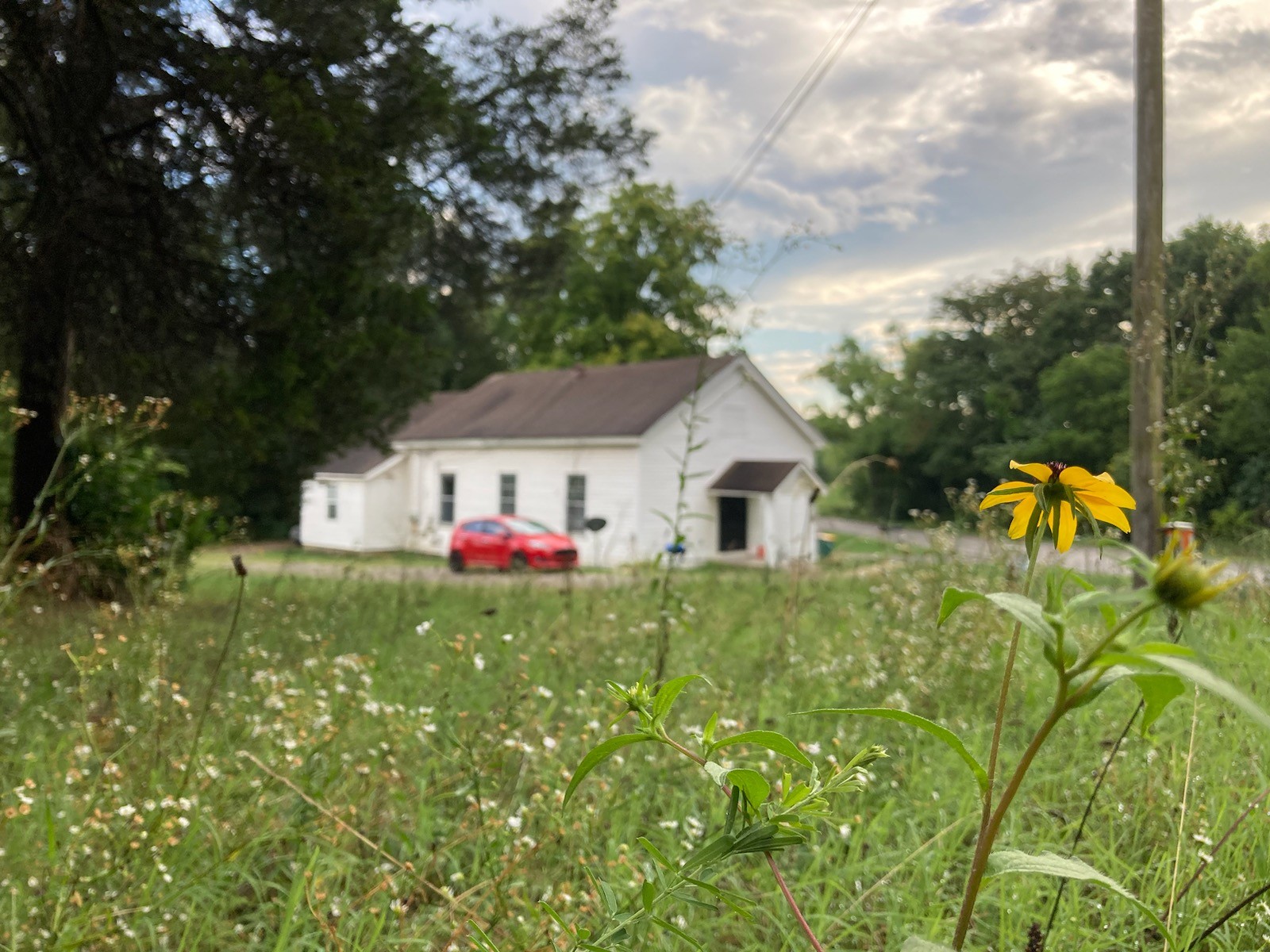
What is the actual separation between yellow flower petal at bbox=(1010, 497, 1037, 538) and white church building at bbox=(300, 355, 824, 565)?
43.1 feet

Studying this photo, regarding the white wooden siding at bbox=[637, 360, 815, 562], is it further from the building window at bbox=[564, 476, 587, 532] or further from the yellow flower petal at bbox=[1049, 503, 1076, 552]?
the yellow flower petal at bbox=[1049, 503, 1076, 552]

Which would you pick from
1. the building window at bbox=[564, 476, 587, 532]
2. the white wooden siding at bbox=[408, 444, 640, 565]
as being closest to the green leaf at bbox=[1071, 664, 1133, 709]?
the white wooden siding at bbox=[408, 444, 640, 565]

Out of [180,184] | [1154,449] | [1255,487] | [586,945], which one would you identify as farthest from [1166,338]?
[180,184]

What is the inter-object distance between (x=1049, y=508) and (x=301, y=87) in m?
6.45

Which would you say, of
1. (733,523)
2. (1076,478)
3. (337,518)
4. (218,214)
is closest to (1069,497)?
(1076,478)

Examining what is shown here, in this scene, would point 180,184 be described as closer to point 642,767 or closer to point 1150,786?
point 642,767

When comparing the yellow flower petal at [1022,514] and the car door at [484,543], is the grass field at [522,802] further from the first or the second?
the car door at [484,543]

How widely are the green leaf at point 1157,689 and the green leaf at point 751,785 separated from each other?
0.26m

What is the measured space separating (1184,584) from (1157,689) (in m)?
0.13

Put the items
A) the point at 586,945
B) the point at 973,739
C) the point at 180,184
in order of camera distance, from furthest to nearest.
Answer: the point at 180,184 → the point at 973,739 → the point at 586,945

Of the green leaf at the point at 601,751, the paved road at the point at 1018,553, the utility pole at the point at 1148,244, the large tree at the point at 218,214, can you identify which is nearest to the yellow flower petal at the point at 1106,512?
the green leaf at the point at 601,751

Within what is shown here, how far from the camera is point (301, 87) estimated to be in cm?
601

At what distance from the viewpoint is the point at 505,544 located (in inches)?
551

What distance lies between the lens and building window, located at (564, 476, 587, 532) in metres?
15.6
